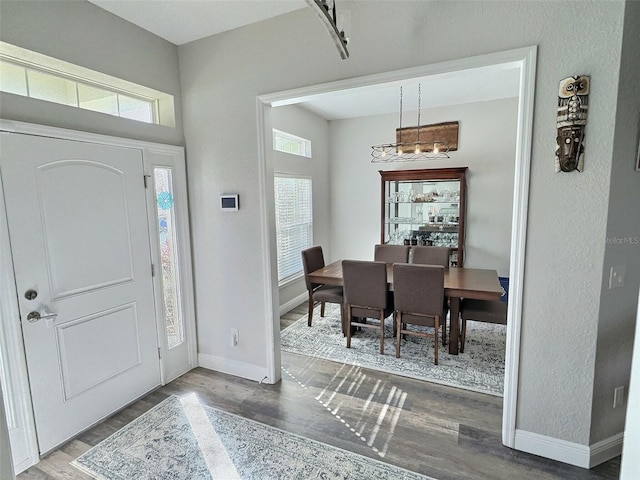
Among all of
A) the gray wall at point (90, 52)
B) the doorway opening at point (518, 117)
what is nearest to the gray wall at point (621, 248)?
the doorway opening at point (518, 117)

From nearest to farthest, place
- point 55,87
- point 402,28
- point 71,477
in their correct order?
point 71,477 → point 402,28 → point 55,87

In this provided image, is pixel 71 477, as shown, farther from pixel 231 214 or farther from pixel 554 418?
Answer: pixel 554 418

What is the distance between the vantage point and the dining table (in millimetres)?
2947

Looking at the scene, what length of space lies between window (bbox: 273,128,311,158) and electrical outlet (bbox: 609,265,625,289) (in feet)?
12.0

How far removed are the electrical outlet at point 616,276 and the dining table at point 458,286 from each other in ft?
3.44

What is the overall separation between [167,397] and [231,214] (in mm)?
1567

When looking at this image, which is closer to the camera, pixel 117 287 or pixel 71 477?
pixel 71 477

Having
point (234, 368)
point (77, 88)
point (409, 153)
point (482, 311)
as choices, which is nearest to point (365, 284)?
point (482, 311)

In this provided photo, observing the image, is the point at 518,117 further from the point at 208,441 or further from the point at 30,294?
the point at 30,294

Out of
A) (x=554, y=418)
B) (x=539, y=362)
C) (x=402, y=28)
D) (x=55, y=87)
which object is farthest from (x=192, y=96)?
(x=554, y=418)

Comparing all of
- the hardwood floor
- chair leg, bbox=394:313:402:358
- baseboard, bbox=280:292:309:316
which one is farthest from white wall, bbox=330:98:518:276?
the hardwood floor

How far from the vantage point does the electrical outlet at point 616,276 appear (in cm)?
183

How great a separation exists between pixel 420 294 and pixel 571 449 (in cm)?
144

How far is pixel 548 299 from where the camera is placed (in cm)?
193
